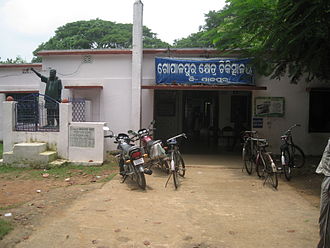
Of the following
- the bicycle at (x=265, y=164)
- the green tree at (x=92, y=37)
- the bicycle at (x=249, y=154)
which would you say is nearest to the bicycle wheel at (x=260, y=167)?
the bicycle at (x=265, y=164)

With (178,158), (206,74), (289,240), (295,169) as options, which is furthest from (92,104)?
(289,240)

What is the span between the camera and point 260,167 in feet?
25.1

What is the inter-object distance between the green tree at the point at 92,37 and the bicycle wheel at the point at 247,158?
2335cm

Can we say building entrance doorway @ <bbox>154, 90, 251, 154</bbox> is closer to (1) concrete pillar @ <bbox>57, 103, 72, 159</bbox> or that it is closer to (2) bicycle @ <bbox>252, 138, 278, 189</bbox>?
(1) concrete pillar @ <bbox>57, 103, 72, 159</bbox>

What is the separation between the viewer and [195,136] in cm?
1477

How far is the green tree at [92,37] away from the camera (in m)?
29.7

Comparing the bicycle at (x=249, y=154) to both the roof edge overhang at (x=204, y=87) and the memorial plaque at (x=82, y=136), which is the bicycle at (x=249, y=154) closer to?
the roof edge overhang at (x=204, y=87)

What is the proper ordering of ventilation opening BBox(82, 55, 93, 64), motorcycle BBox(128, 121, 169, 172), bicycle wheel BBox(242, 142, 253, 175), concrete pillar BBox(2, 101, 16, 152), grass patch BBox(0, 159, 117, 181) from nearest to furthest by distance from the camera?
motorcycle BBox(128, 121, 169, 172), grass patch BBox(0, 159, 117, 181), bicycle wheel BBox(242, 142, 253, 175), concrete pillar BBox(2, 101, 16, 152), ventilation opening BBox(82, 55, 93, 64)

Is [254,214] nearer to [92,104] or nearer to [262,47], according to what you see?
[262,47]

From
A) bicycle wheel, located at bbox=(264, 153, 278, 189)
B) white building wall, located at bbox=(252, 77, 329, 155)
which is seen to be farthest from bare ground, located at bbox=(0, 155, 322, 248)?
white building wall, located at bbox=(252, 77, 329, 155)

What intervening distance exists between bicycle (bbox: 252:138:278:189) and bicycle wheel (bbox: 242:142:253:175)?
1.32ft

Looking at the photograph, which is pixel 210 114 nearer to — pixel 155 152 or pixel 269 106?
pixel 269 106

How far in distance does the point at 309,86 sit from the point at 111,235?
28.5ft

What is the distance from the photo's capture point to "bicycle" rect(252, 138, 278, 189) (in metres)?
6.67
